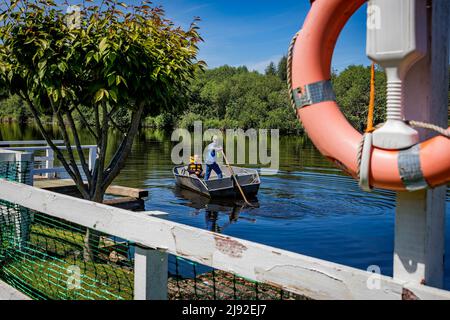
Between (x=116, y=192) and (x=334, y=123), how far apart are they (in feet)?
32.8

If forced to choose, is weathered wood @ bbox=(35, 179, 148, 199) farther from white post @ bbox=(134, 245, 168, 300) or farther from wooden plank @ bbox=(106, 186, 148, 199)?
white post @ bbox=(134, 245, 168, 300)

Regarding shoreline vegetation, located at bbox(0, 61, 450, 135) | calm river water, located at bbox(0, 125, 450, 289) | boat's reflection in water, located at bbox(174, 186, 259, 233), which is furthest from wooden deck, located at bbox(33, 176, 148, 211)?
shoreline vegetation, located at bbox(0, 61, 450, 135)

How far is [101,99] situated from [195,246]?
3.75m

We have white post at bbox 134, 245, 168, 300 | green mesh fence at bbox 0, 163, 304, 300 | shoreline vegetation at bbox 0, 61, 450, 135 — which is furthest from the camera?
shoreline vegetation at bbox 0, 61, 450, 135

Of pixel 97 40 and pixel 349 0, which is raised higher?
pixel 97 40

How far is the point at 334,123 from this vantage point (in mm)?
2133

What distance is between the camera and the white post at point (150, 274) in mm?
2488

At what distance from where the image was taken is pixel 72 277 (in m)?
4.47

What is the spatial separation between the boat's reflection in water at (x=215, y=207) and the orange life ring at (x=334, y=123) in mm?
8530

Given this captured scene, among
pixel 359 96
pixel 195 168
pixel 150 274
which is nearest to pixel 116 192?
pixel 195 168

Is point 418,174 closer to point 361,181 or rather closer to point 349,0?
point 361,181

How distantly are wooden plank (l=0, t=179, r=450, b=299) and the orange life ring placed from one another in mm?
411

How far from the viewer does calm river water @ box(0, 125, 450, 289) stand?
9.12 metres

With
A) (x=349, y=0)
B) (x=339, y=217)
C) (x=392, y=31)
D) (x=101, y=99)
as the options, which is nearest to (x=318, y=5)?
(x=349, y=0)
